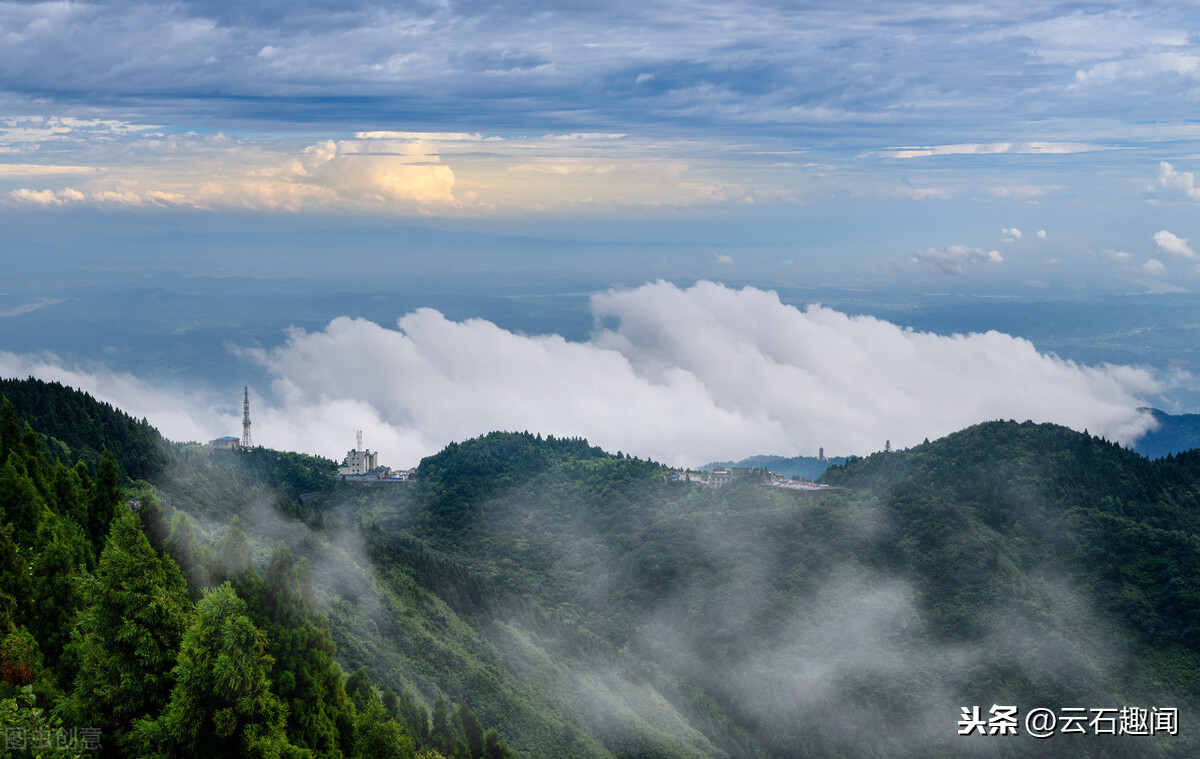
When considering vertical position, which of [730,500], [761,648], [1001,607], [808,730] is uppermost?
[730,500]

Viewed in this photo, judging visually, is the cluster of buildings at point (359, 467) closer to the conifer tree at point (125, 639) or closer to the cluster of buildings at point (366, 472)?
the cluster of buildings at point (366, 472)

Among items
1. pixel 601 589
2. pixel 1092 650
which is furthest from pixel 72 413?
pixel 1092 650

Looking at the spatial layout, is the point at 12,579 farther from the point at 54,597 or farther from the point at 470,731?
the point at 470,731

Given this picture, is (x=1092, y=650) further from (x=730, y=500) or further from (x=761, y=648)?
(x=730, y=500)

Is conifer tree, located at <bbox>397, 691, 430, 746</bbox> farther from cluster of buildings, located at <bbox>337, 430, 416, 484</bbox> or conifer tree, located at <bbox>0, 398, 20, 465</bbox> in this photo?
cluster of buildings, located at <bbox>337, 430, 416, 484</bbox>

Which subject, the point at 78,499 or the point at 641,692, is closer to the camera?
the point at 78,499

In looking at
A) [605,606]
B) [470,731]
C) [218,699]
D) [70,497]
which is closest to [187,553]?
[218,699]

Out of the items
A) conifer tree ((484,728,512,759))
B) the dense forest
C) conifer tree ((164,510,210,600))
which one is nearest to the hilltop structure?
the dense forest
